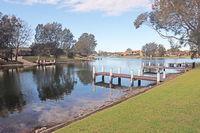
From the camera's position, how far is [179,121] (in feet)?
21.5

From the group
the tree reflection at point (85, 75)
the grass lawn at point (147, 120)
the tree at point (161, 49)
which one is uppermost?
the tree at point (161, 49)

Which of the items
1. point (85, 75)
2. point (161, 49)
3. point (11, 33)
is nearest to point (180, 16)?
point (85, 75)

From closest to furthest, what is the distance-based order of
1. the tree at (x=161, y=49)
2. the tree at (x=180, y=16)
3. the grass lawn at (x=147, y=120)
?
the grass lawn at (x=147, y=120) → the tree at (x=180, y=16) → the tree at (x=161, y=49)

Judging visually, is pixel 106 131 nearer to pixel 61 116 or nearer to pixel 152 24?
pixel 61 116

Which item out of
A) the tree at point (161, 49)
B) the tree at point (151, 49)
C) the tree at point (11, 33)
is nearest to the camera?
the tree at point (11, 33)

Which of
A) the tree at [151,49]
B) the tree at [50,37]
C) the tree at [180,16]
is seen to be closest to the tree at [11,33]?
the tree at [50,37]

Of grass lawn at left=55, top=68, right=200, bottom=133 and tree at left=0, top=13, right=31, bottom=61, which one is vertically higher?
tree at left=0, top=13, right=31, bottom=61

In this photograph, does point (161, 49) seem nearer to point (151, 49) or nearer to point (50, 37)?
point (151, 49)

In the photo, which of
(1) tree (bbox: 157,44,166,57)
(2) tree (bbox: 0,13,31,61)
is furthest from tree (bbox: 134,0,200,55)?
(1) tree (bbox: 157,44,166,57)

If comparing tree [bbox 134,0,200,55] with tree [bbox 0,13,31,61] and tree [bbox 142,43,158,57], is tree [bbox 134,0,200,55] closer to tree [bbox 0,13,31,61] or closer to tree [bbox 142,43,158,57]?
tree [bbox 0,13,31,61]

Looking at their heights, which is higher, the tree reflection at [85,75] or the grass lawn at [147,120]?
the grass lawn at [147,120]

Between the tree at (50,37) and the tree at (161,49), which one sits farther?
the tree at (161,49)

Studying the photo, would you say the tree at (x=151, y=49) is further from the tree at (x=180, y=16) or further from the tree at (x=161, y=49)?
the tree at (x=180, y=16)

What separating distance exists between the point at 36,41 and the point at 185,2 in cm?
6695
